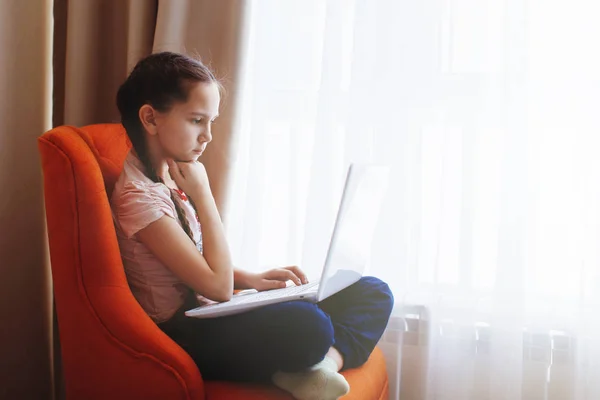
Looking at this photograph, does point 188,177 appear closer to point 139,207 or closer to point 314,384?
point 139,207

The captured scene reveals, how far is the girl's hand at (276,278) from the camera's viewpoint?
1448 millimetres

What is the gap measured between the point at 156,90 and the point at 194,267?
1.21 ft

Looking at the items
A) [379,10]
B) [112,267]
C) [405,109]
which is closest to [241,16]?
[379,10]

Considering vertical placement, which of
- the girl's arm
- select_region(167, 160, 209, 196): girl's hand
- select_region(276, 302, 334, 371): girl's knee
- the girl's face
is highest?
the girl's face

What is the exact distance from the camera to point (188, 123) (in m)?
1.28

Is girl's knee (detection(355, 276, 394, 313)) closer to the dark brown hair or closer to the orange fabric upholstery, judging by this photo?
the orange fabric upholstery

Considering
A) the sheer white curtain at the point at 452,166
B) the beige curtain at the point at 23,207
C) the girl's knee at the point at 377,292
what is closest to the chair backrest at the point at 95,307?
the girl's knee at the point at 377,292

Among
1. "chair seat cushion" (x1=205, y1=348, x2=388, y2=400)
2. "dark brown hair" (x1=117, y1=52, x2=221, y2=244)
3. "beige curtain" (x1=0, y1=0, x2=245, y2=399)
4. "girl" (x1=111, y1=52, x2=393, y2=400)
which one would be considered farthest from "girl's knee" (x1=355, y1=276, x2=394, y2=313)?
"beige curtain" (x1=0, y1=0, x2=245, y2=399)

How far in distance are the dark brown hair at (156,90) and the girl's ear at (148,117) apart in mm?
11

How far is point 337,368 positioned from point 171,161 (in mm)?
539

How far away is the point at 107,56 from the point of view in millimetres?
1874

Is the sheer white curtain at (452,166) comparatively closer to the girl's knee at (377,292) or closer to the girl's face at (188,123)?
the girl's knee at (377,292)

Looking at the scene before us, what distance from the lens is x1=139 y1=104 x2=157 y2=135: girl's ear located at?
4.18 ft

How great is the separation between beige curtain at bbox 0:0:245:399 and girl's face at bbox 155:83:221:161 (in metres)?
0.47
